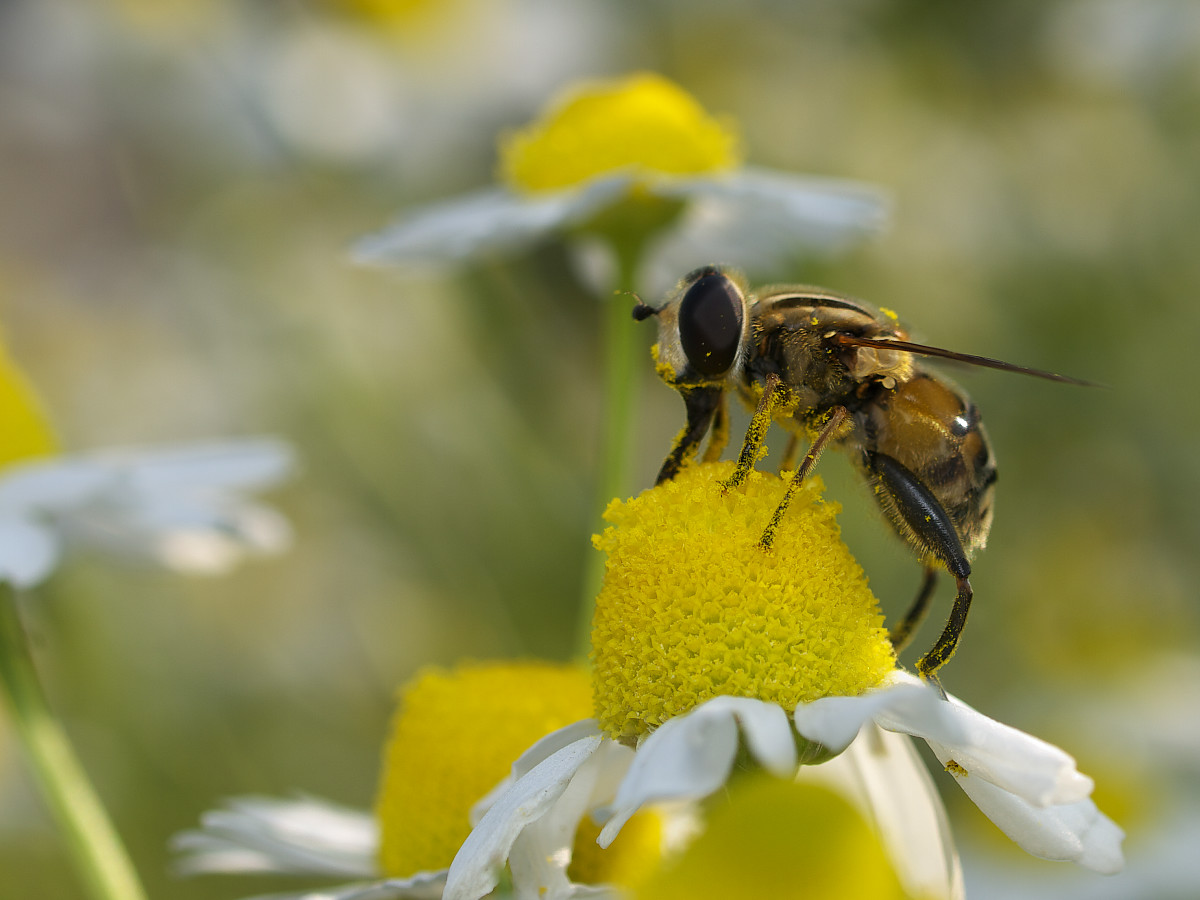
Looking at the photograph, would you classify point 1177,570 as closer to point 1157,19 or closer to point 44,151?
point 1157,19

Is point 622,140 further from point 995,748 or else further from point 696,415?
point 995,748

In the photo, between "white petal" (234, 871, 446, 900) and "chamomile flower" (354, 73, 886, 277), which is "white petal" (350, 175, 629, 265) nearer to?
"chamomile flower" (354, 73, 886, 277)

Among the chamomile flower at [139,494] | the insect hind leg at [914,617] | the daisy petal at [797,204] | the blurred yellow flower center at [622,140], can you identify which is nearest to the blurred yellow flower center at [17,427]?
the chamomile flower at [139,494]

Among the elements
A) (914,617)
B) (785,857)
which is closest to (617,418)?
(914,617)

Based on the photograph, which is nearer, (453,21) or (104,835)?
(104,835)

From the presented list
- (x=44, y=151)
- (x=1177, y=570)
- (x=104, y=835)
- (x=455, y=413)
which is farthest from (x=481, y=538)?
(x=44, y=151)

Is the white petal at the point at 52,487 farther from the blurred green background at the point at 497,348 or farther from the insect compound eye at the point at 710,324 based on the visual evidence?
the blurred green background at the point at 497,348
